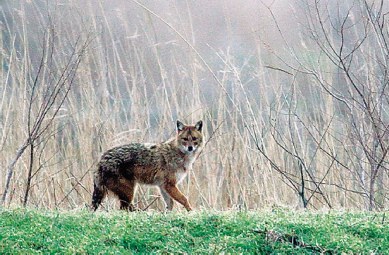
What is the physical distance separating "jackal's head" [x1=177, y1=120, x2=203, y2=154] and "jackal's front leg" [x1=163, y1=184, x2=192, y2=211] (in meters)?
0.50

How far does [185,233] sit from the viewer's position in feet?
13.9

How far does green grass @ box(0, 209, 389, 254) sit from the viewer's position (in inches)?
158

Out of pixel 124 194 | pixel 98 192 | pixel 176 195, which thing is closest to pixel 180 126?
pixel 176 195

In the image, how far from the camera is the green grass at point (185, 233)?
4.02 m

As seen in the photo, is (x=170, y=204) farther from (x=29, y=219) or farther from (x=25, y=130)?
(x=29, y=219)

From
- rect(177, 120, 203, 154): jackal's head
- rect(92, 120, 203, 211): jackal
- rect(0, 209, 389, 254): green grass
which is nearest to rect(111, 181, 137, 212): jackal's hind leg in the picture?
rect(92, 120, 203, 211): jackal

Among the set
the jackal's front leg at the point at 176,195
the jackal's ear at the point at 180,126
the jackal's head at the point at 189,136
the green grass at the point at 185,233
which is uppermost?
the jackal's ear at the point at 180,126

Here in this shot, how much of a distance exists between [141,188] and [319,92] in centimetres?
211

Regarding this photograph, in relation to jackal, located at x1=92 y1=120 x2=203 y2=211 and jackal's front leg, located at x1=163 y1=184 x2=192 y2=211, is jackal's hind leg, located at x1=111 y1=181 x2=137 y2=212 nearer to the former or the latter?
jackal, located at x1=92 y1=120 x2=203 y2=211

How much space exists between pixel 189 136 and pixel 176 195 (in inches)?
31.0

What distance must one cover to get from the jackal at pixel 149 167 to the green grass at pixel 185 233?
194 cm

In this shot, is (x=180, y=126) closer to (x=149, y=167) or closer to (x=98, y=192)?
(x=149, y=167)

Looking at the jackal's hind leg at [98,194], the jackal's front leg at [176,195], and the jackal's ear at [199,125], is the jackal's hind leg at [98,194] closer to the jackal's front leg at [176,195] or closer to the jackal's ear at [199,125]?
the jackal's front leg at [176,195]

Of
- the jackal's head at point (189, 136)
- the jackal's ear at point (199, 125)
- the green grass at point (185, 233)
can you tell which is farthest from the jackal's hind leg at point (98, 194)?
the green grass at point (185, 233)
